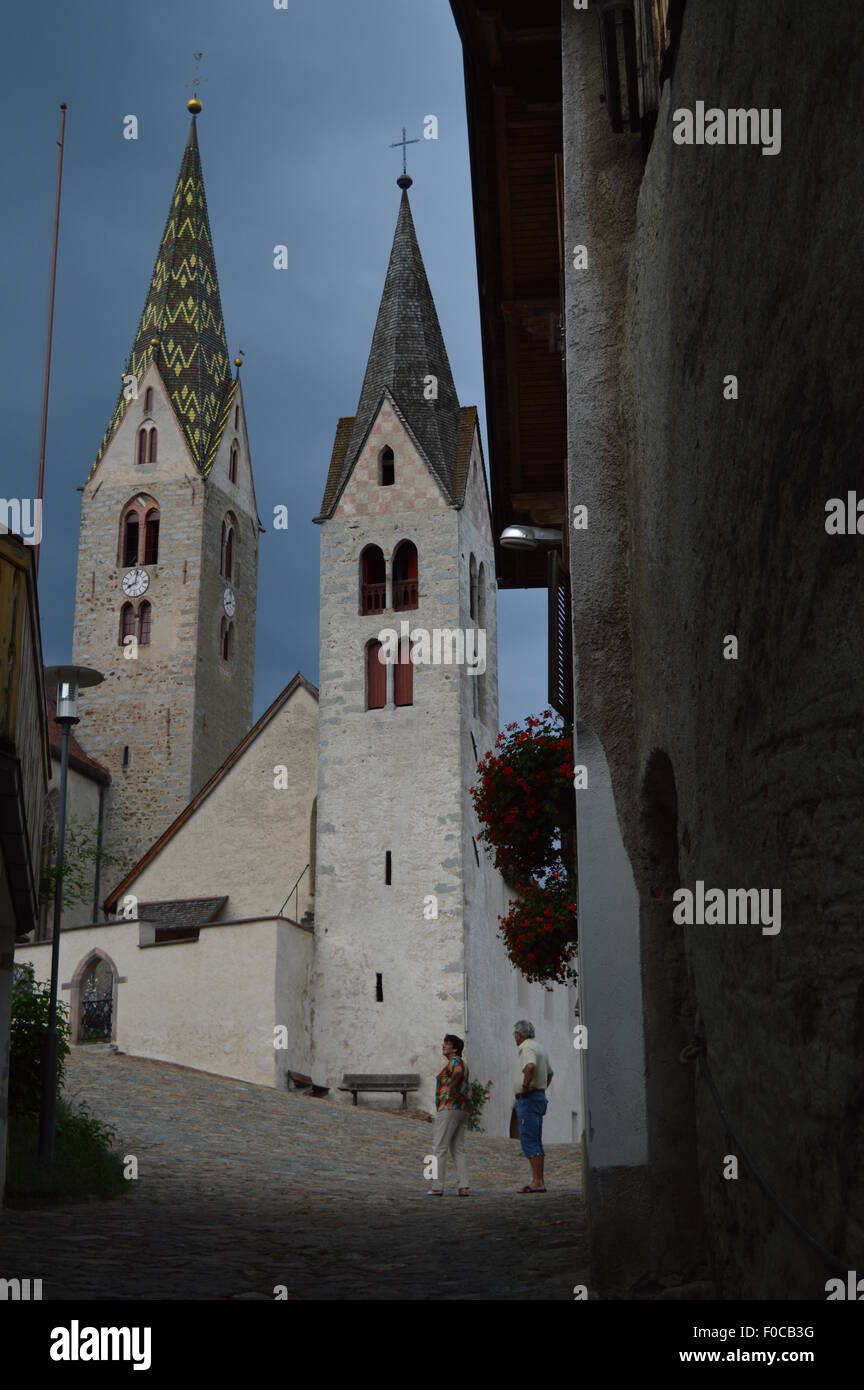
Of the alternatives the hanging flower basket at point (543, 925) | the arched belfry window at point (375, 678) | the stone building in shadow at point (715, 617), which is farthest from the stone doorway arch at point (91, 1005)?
the stone building in shadow at point (715, 617)

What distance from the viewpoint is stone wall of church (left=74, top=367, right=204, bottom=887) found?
48.4 metres

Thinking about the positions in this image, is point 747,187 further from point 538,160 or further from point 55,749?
point 55,749

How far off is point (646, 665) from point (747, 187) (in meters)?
2.93

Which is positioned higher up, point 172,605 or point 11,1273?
point 172,605

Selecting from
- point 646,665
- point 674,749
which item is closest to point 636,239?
point 646,665

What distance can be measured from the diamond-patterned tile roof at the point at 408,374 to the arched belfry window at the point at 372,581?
1.38 m

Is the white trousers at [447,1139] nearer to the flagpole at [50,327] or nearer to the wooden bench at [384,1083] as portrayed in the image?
the flagpole at [50,327]

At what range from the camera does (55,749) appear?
152ft

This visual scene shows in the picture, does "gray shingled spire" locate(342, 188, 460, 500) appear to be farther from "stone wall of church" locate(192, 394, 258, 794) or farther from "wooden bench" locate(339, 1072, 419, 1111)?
"stone wall of church" locate(192, 394, 258, 794)

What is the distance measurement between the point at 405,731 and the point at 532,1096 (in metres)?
20.0

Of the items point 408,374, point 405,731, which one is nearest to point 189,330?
point 408,374

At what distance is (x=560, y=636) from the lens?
1341cm

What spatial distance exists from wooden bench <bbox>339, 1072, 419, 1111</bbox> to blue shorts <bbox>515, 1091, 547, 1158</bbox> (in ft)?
55.1

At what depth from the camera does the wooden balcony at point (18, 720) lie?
26.5 ft
